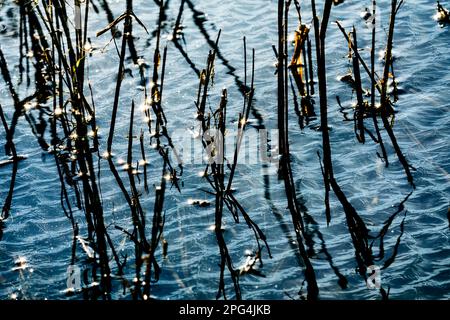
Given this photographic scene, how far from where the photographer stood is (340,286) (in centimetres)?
398

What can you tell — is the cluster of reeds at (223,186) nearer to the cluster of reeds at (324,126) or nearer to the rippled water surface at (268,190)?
the rippled water surface at (268,190)

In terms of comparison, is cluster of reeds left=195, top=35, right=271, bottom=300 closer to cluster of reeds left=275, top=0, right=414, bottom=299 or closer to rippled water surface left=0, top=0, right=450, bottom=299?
rippled water surface left=0, top=0, right=450, bottom=299

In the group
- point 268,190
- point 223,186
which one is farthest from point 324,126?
point 268,190

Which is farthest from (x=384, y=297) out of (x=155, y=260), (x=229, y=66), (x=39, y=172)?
(x=229, y=66)

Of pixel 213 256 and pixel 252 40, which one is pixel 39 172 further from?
pixel 252 40

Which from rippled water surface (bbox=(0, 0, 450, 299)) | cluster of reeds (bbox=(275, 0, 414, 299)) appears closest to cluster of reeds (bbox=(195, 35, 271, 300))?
rippled water surface (bbox=(0, 0, 450, 299))

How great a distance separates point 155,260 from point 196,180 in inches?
42.6

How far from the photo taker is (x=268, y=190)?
500 cm

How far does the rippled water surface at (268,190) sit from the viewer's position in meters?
4.14

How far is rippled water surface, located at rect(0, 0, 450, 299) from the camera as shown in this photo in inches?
163

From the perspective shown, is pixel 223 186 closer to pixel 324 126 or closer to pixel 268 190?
pixel 268 190

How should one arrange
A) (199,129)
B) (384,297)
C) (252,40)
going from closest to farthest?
(384,297) → (199,129) → (252,40)

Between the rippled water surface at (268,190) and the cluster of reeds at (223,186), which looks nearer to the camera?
the rippled water surface at (268,190)

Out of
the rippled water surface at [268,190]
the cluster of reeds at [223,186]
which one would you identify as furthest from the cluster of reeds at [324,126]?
the cluster of reeds at [223,186]
